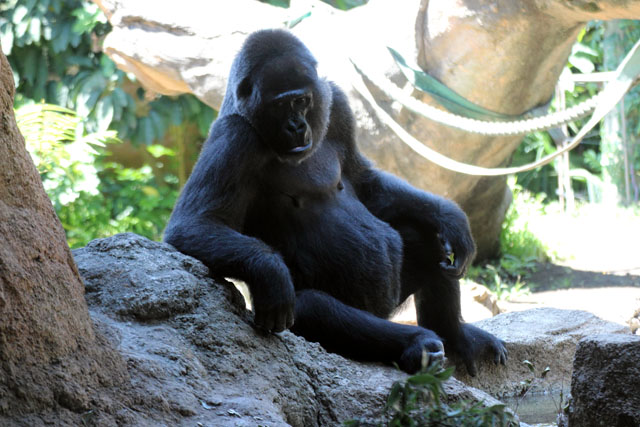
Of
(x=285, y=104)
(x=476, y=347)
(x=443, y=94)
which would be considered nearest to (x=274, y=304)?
(x=285, y=104)

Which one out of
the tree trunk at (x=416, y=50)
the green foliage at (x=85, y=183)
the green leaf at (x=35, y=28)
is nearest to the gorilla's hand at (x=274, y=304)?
the tree trunk at (x=416, y=50)

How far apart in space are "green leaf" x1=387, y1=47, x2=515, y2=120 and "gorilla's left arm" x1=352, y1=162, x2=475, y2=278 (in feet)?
7.56

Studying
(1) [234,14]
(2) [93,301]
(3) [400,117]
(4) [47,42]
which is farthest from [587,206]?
(2) [93,301]

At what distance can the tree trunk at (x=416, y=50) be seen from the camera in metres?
5.45

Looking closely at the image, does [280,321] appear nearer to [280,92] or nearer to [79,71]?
[280,92]

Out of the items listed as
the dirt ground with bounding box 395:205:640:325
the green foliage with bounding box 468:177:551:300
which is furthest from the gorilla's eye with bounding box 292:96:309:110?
the green foliage with bounding box 468:177:551:300

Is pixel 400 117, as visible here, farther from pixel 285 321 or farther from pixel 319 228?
pixel 285 321

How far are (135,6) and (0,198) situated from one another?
5282mm

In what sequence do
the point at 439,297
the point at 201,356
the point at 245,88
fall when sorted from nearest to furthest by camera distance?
the point at 201,356, the point at 245,88, the point at 439,297

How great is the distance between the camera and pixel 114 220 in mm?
8594

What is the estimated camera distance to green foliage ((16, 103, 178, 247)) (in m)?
6.79

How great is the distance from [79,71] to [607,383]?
25.7 feet

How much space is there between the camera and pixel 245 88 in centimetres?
286

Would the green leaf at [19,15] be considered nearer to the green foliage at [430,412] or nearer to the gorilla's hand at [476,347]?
the gorilla's hand at [476,347]
